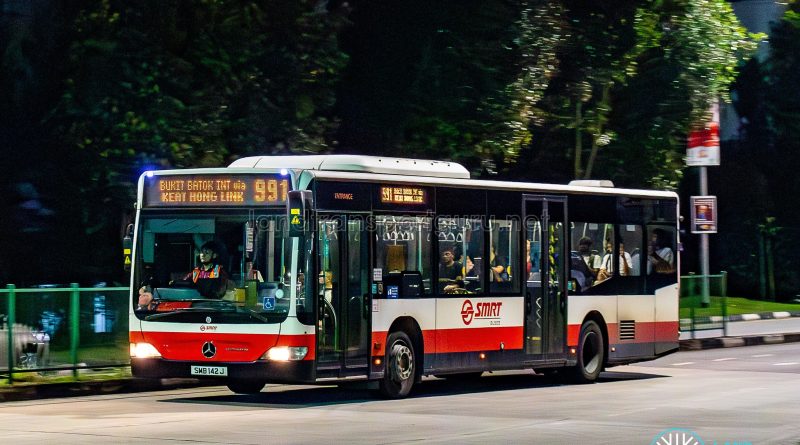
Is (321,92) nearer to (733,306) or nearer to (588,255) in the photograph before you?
(588,255)

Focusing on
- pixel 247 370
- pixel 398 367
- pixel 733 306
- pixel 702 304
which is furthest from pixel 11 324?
pixel 733 306

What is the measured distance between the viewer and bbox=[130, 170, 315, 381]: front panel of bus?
1688 cm

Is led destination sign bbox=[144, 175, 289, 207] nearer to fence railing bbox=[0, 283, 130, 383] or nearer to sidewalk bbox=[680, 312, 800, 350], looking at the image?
fence railing bbox=[0, 283, 130, 383]

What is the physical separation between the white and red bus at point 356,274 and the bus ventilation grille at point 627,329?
0.87 m

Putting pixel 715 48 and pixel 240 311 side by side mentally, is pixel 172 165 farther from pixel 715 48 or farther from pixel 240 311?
pixel 715 48

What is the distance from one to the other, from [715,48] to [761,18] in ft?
59.4

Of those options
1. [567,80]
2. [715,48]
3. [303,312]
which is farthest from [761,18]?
[303,312]

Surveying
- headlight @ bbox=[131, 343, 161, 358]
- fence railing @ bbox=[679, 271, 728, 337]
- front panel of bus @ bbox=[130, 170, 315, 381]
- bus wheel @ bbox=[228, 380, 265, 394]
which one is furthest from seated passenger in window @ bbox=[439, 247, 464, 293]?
fence railing @ bbox=[679, 271, 728, 337]

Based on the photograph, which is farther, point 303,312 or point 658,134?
point 658,134

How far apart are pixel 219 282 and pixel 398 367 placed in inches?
103

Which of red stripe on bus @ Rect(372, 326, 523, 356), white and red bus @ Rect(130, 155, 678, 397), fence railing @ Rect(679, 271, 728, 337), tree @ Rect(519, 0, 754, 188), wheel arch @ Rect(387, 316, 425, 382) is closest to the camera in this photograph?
white and red bus @ Rect(130, 155, 678, 397)

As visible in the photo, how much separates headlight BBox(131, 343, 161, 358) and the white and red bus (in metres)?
0.02

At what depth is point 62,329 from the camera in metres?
20.0

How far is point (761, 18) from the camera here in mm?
50594
